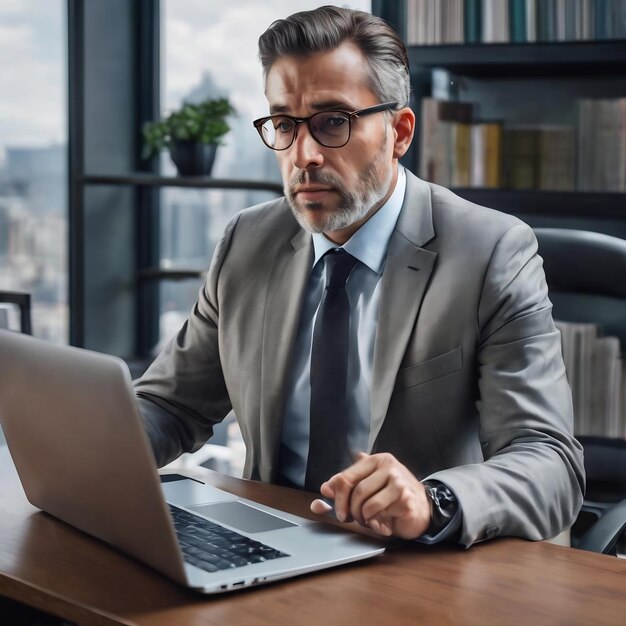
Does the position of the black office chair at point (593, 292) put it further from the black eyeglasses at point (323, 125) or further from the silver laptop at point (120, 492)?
the silver laptop at point (120, 492)

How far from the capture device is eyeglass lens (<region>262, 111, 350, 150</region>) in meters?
1.51

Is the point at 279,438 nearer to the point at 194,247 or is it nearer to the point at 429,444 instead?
the point at 429,444

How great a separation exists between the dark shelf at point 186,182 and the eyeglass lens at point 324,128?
5.30ft

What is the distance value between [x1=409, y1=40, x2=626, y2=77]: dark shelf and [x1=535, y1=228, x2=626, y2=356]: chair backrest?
3.22ft

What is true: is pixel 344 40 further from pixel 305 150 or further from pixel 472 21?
pixel 472 21

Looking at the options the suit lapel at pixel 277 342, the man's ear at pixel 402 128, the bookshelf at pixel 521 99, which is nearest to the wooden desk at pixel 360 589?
the suit lapel at pixel 277 342

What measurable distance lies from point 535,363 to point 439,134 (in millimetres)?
1448

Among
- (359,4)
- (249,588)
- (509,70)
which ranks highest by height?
(359,4)

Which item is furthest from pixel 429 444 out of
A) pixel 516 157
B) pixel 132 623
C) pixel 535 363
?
pixel 516 157

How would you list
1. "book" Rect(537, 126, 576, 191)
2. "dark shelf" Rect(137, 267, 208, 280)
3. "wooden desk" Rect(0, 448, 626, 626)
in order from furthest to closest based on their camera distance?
"dark shelf" Rect(137, 267, 208, 280), "book" Rect(537, 126, 576, 191), "wooden desk" Rect(0, 448, 626, 626)

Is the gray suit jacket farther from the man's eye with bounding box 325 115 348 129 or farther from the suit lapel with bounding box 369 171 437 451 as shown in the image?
the man's eye with bounding box 325 115 348 129

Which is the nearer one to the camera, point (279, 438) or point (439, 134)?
point (279, 438)

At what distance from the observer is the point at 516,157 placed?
264 centimetres

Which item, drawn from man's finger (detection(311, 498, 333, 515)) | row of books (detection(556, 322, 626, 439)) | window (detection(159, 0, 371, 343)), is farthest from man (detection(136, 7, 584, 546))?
window (detection(159, 0, 371, 343))
